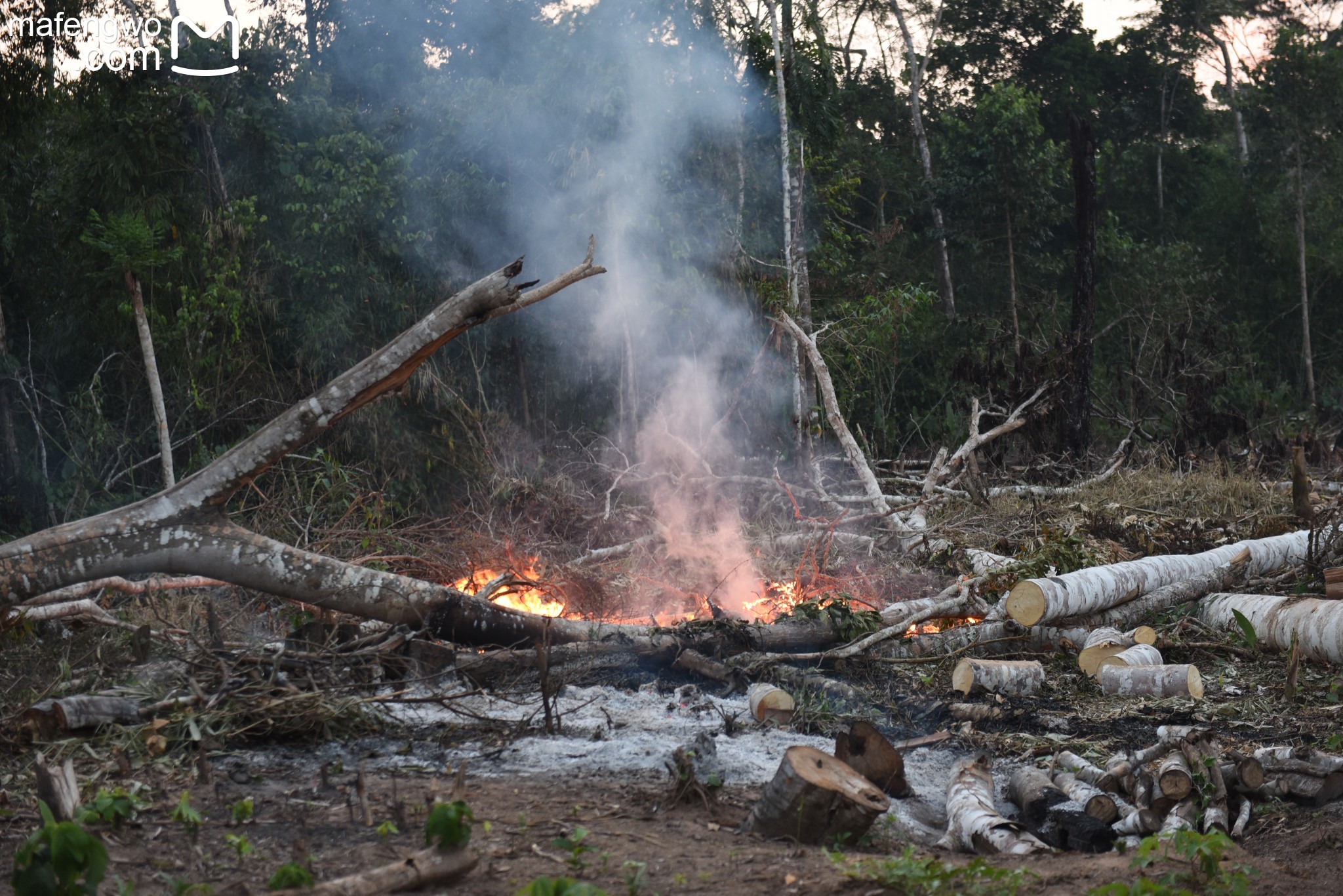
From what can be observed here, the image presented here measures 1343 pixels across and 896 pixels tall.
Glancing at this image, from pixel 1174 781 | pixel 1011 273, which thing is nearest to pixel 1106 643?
pixel 1174 781

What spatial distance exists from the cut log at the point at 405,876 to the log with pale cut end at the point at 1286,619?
4.51 m

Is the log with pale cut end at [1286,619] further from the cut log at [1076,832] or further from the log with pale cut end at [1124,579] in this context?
the cut log at [1076,832]

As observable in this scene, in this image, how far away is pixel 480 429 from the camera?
37.3ft

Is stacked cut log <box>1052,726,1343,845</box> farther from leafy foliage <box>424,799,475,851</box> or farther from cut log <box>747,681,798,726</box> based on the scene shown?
leafy foliage <box>424,799,475,851</box>

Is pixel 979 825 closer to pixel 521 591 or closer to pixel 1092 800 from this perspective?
pixel 1092 800

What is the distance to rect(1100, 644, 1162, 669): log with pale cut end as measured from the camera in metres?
5.74

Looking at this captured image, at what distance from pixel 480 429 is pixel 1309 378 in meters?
15.7

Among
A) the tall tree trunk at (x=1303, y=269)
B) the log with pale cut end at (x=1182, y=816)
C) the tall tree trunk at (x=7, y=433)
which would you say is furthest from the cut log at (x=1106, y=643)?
the tall tree trunk at (x=1303, y=269)

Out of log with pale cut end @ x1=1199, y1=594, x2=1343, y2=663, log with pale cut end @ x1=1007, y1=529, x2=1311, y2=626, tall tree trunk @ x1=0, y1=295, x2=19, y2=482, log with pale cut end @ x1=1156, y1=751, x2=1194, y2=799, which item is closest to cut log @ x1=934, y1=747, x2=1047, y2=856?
log with pale cut end @ x1=1156, y1=751, x2=1194, y2=799

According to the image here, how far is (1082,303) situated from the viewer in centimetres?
1298

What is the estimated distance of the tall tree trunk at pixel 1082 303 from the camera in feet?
40.9

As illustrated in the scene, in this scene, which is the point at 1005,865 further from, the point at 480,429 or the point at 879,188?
the point at 879,188

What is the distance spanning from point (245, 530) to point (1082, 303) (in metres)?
10.7

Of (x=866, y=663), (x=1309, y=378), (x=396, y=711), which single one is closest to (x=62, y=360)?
(x=396, y=711)
